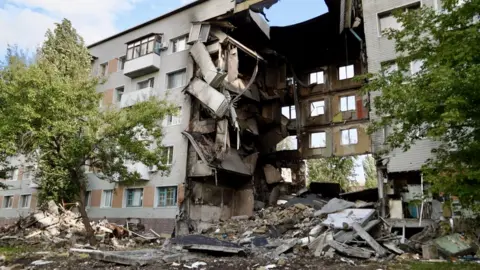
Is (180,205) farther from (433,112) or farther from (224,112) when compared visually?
(433,112)

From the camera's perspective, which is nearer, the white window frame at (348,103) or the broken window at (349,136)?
the broken window at (349,136)

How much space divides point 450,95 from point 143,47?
22880 mm

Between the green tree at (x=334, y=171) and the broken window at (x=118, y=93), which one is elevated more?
the broken window at (x=118, y=93)

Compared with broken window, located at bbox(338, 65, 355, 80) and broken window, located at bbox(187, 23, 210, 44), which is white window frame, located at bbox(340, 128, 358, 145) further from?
broken window, located at bbox(187, 23, 210, 44)

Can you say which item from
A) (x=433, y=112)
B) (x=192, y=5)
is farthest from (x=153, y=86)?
(x=433, y=112)

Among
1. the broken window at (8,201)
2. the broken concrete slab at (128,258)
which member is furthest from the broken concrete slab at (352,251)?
the broken window at (8,201)

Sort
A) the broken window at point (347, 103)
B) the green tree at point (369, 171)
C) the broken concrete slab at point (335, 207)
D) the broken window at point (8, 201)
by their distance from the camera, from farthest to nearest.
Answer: the green tree at point (369, 171) < the broken window at point (8, 201) < the broken window at point (347, 103) < the broken concrete slab at point (335, 207)

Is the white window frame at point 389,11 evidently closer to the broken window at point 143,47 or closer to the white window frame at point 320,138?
the white window frame at point 320,138

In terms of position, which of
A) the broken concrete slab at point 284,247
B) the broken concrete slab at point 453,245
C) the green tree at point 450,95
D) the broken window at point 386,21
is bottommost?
the broken concrete slab at point 284,247

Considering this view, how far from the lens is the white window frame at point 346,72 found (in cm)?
2603

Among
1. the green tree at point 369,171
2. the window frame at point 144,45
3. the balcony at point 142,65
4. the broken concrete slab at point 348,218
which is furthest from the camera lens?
the green tree at point 369,171

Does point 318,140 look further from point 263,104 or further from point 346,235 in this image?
point 346,235

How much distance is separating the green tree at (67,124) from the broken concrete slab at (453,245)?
11.9 meters

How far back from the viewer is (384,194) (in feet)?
54.5
